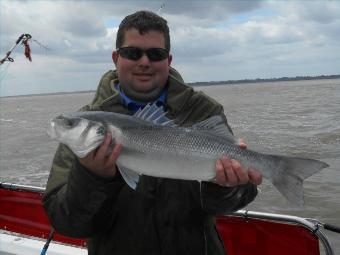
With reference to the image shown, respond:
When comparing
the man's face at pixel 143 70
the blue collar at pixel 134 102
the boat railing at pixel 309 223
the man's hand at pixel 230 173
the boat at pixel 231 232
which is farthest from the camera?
the boat at pixel 231 232

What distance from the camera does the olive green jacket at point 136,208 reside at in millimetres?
3473

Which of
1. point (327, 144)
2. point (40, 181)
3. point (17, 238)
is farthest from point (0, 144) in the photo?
point (17, 238)

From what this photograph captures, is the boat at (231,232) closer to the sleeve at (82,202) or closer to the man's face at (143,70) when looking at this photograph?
the sleeve at (82,202)

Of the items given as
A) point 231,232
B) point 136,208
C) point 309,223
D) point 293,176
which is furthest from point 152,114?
point 231,232

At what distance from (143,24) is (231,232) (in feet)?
10.4

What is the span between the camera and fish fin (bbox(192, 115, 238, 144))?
3.69 m

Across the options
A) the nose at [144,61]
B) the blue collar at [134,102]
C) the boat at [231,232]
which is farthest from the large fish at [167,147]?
the boat at [231,232]

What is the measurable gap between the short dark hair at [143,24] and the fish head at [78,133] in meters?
0.82

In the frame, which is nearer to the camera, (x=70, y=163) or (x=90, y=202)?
(x=90, y=202)

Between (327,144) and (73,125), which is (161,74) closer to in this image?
(73,125)

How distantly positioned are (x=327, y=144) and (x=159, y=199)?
67.6ft

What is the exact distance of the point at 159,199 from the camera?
12.0 feet

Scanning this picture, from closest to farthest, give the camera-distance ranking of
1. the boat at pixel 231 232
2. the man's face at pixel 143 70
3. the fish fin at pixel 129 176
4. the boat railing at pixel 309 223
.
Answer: the fish fin at pixel 129 176, the man's face at pixel 143 70, the boat railing at pixel 309 223, the boat at pixel 231 232

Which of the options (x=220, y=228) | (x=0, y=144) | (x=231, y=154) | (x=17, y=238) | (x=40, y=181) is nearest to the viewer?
(x=231, y=154)
